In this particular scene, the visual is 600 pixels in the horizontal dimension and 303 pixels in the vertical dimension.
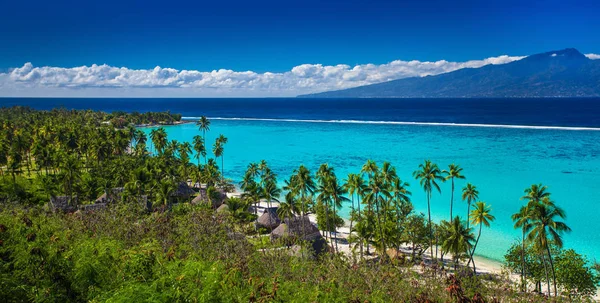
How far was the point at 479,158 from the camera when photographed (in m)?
83.2

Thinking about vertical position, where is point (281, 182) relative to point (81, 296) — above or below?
below

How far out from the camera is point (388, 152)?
9400 cm

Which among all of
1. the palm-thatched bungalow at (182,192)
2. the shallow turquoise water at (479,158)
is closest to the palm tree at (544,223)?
the shallow turquoise water at (479,158)

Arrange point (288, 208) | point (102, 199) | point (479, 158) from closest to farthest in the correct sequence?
point (288, 208) → point (102, 199) → point (479, 158)

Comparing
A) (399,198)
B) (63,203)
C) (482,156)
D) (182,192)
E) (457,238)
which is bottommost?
(482,156)

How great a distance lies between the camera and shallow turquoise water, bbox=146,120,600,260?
46.8m

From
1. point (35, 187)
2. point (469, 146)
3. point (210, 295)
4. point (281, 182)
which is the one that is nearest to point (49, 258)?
point (210, 295)

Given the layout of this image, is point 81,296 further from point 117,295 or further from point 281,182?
point 281,182

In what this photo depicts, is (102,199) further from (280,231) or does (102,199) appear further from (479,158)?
(479,158)

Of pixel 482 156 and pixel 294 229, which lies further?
pixel 482 156

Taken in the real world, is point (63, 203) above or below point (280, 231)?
above

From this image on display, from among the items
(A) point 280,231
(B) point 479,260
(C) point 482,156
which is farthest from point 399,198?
(C) point 482,156

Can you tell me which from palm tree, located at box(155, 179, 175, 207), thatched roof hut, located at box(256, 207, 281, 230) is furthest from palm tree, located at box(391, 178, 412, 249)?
palm tree, located at box(155, 179, 175, 207)

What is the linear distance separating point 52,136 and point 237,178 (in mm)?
41883
